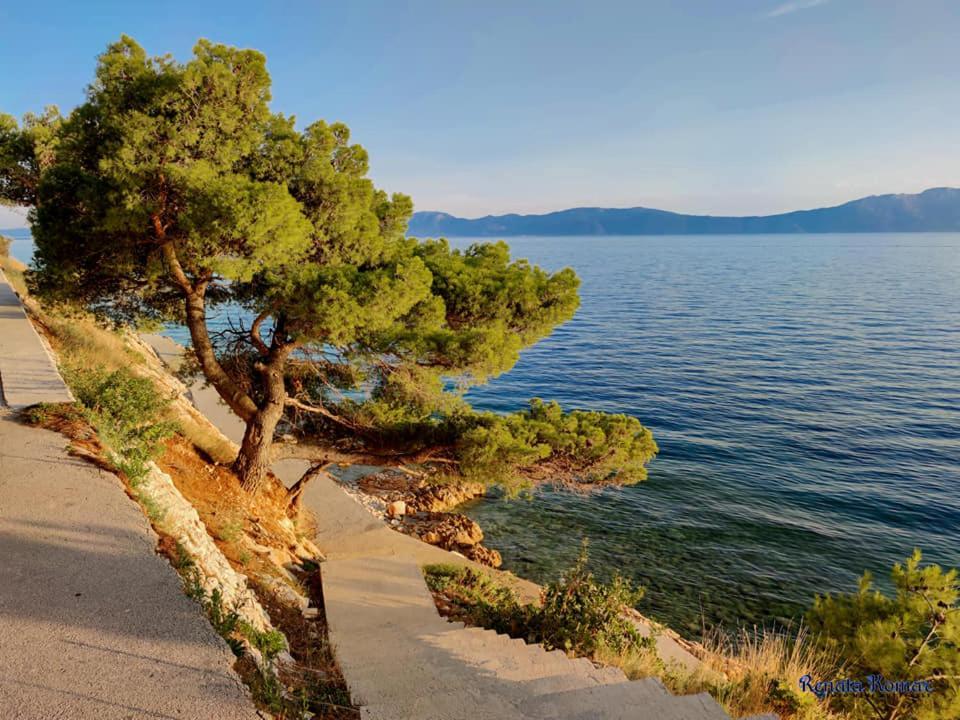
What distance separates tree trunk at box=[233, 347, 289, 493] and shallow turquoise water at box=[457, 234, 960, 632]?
826cm

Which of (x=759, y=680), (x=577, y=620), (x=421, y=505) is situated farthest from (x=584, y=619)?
(x=421, y=505)

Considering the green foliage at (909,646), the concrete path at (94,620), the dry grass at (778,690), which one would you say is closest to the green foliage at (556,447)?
the dry grass at (778,690)

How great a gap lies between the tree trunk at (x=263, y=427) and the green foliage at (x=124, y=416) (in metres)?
1.64

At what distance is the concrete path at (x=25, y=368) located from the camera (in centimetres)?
1051

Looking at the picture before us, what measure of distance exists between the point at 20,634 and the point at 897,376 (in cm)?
4130

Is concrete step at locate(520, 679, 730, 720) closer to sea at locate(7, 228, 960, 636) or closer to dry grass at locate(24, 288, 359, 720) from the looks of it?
dry grass at locate(24, 288, 359, 720)

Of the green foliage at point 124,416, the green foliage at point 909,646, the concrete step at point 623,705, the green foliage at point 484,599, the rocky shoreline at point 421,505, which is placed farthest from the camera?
the rocky shoreline at point 421,505

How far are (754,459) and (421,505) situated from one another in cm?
1463

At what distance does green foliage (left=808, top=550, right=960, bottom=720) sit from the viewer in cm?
599

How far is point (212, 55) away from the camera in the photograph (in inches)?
338

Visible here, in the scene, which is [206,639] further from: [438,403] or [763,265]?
[763,265]

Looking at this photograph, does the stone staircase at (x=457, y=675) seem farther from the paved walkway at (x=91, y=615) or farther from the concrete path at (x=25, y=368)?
the concrete path at (x=25, y=368)

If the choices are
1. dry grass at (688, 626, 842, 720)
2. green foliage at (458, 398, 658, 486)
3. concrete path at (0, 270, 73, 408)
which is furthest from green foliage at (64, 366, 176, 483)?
dry grass at (688, 626, 842, 720)

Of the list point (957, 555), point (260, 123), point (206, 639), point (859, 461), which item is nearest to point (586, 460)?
point (206, 639)
